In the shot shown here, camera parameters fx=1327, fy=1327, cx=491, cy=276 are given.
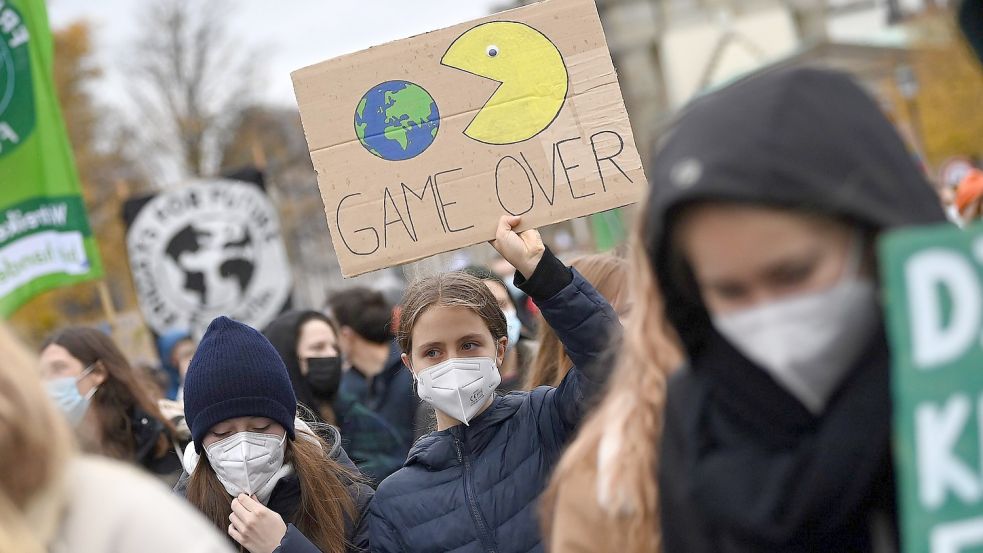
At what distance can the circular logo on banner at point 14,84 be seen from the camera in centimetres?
715

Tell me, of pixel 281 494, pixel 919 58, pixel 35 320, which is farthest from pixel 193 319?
pixel 919 58

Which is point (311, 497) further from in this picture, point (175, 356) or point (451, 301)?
point (175, 356)

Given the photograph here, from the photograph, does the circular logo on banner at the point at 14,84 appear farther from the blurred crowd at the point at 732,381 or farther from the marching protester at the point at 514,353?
the blurred crowd at the point at 732,381

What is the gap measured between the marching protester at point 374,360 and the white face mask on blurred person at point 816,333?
478 cm

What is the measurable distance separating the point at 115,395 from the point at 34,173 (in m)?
1.95

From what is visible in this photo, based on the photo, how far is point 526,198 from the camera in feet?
12.4

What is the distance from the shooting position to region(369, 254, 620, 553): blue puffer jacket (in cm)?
348

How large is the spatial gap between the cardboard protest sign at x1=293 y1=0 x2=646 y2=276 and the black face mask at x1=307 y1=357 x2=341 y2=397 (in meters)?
2.61

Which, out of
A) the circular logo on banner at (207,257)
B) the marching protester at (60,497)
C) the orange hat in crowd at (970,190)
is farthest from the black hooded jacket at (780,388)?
the circular logo on banner at (207,257)

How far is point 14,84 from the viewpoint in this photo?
716 centimetres

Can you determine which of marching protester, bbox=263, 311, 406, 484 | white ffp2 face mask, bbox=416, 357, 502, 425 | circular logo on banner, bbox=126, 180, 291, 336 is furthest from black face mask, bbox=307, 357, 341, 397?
circular logo on banner, bbox=126, 180, 291, 336

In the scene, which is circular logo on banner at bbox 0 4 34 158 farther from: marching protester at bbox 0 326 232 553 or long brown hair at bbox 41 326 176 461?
marching protester at bbox 0 326 232 553

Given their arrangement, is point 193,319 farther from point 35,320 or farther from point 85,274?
point 35,320

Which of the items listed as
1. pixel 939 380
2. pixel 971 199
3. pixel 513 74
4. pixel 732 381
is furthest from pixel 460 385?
pixel 971 199
